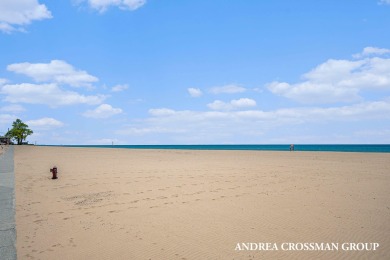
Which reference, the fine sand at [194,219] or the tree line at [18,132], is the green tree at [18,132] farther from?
the fine sand at [194,219]

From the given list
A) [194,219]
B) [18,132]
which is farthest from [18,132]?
[194,219]

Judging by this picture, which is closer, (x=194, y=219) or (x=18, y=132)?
(x=194, y=219)

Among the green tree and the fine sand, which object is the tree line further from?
the fine sand

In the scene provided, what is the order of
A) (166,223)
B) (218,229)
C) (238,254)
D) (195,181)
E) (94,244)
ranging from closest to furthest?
(238,254) < (94,244) < (218,229) < (166,223) < (195,181)

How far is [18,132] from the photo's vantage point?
11631 centimetres

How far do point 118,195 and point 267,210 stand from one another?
20.0 ft

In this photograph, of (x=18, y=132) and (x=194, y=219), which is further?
(x=18, y=132)

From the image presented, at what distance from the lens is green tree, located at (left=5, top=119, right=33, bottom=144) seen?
11591 centimetres

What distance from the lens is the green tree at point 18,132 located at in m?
116

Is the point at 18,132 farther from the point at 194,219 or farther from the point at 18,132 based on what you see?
the point at 194,219

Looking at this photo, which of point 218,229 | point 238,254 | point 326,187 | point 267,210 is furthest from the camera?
point 326,187

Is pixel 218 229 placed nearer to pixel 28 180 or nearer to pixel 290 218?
pixel 290 218

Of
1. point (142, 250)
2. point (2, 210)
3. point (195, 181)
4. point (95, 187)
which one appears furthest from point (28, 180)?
point (142, 250)

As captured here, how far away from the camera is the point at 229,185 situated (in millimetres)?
13188
